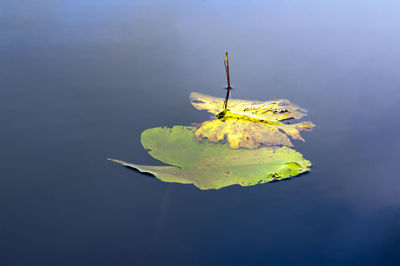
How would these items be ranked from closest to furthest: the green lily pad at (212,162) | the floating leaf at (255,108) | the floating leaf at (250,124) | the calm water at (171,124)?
the calm water at (171,124) < the green lily pad at (212,162) < the floating leaf at (250,124) < the floating leaf at (255,108)

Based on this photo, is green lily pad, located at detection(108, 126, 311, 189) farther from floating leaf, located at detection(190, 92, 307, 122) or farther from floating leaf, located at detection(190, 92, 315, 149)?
floating leaf, located at detection(190, 92, 307, 122)

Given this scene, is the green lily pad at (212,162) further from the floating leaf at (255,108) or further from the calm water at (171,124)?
the floating leaf at (255,108)

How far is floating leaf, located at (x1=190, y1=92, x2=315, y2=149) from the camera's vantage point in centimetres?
255

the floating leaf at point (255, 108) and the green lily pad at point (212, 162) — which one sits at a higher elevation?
the floating leaf at point (255, 108)

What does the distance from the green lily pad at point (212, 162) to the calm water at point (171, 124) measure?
0.07 metres

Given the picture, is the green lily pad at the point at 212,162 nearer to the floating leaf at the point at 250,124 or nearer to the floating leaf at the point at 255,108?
the floating leaf at the point at 250,124

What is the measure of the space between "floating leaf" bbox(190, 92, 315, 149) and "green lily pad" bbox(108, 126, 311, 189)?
7 cm

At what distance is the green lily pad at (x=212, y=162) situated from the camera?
7.29ft

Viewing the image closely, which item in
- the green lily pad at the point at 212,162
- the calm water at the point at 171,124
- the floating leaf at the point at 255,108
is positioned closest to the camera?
the calm water at the point at 171,124

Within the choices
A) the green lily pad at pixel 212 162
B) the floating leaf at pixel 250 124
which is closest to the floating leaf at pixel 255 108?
the floating leaf at pixel 250 124

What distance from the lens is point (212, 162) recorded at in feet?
7.70

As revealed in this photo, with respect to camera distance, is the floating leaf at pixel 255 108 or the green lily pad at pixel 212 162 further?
the floating leaf at pixel 255 108

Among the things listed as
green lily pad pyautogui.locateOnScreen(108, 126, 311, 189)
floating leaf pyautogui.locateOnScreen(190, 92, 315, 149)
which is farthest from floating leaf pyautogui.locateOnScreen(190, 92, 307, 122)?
green lily pad pyautogui.locateOnScreen(108, 126, 311, 189)

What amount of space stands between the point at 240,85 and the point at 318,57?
98cm
